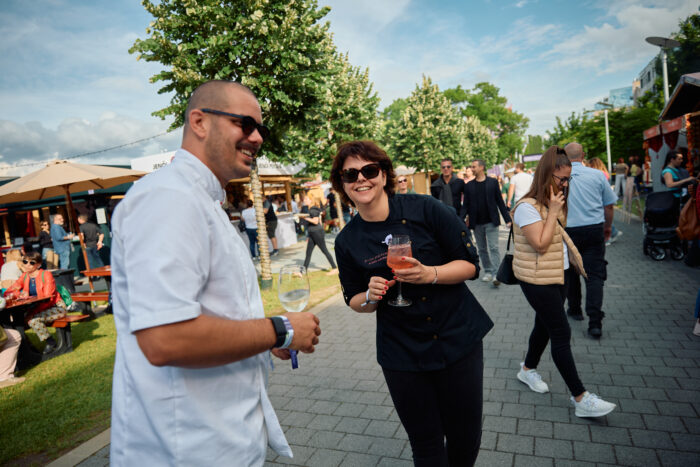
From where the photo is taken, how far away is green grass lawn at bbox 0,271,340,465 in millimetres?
3801

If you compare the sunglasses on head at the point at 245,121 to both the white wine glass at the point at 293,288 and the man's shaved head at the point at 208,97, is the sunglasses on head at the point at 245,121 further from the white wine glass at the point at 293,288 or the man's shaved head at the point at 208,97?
the white wine glass at the point at 293,288

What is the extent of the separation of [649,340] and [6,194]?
36.3 feet

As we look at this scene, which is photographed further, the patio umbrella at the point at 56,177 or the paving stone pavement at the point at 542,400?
the patio umbrella at the point at 56,177

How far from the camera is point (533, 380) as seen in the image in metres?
3.88

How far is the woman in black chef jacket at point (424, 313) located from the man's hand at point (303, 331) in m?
0.63

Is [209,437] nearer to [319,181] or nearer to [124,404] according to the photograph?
[124,404]

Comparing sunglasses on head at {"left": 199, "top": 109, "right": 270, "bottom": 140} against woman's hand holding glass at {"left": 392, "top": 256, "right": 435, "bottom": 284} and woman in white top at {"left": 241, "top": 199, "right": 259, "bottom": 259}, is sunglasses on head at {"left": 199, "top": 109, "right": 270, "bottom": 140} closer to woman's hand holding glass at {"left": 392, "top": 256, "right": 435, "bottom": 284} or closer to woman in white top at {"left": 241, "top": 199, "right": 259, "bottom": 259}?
woman's hand holding glass at {"left": 392, "top": 256, "right": 435, "bottom": 284}

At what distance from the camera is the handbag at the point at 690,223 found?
221 inches

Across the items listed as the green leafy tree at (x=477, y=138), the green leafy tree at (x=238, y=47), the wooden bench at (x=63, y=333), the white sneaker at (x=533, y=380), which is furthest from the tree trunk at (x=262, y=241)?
the green leafy tree at (x=477, y=138)

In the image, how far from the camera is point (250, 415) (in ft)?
4.65

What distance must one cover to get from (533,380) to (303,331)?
3275 mm

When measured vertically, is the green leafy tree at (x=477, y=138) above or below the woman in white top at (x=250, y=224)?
above

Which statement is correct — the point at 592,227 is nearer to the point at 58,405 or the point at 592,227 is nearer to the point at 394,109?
the point at 58,405

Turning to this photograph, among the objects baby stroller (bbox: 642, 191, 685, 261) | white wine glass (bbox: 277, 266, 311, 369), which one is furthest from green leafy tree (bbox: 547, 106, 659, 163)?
white wine glass (bbox: 277, 266, 311, 369)
